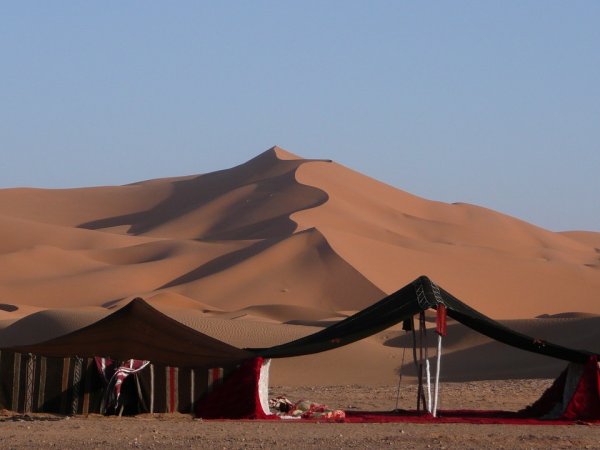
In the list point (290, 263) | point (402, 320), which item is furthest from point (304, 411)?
point (290, 263)

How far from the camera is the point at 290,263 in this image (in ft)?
172

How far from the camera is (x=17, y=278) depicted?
2128 inches

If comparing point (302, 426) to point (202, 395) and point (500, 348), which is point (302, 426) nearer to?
point (202, 395)

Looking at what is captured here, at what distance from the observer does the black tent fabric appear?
15.5m

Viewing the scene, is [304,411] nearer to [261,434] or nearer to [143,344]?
[143,344]

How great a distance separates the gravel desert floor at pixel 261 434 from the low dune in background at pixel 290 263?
11817 mm

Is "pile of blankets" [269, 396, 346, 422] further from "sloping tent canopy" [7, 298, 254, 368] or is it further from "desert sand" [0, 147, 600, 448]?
"sloping tent canopy" [7, 298, 254, 368]

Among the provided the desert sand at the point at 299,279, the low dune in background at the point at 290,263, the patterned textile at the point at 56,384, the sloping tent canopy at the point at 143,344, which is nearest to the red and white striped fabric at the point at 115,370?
the patterned textile at the point at 56,384

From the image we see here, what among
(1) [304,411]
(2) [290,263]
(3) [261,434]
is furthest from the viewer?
(2) [290,263]

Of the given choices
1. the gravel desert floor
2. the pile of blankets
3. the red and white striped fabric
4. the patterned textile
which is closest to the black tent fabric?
the pile of blankets

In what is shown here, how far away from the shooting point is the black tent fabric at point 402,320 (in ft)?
50.9

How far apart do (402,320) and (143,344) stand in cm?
315

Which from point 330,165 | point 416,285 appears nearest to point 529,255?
point 330,165

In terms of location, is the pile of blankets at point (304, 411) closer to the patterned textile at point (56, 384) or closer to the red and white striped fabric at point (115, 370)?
the red and white striped fabric at point (115, 370)
